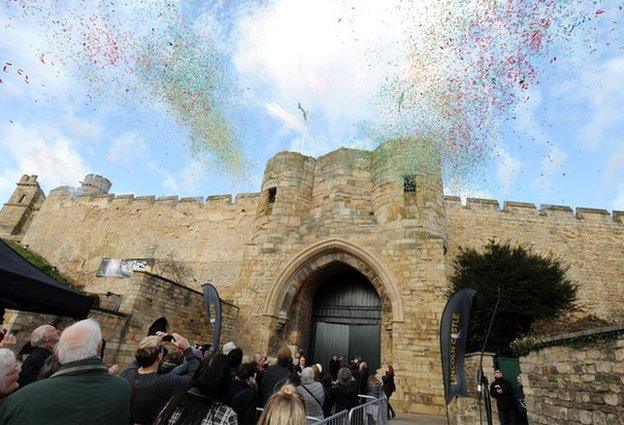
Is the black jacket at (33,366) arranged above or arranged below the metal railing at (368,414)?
above

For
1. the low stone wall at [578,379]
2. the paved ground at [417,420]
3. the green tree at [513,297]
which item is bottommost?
the paved ground at [417,420]

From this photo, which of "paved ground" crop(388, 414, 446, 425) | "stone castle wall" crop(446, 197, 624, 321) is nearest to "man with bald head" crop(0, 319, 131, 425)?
"paved ground" crop(388, 414, 446, 425)

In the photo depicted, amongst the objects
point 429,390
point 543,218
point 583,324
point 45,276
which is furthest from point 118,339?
point 543,218

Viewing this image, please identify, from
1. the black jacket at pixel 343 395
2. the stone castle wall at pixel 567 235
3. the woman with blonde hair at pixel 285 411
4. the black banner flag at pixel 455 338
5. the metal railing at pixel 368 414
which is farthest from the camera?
the stone castle wall at pixel 567 235

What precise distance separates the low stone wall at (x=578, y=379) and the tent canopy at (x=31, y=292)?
5364mm

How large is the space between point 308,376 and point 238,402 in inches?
42.9

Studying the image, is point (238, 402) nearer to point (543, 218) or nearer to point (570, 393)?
point (570, 393)

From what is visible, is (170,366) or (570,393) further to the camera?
(570,393)

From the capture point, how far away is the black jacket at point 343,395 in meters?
4.34

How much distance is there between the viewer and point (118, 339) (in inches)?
287

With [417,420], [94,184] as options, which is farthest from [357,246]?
[94,184]

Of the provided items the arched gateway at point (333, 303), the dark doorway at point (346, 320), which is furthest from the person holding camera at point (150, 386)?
the dark doorway at point (346, 320)

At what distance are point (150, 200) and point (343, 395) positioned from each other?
17200 mm

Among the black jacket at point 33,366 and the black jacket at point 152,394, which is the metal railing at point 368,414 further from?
the black jacket at point 33,366
